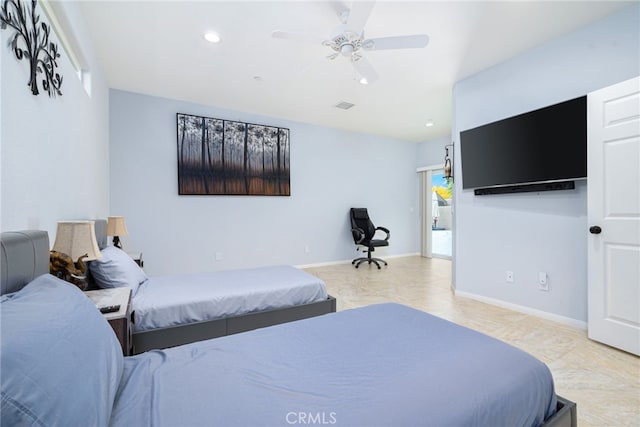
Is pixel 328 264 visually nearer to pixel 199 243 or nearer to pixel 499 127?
pixel 199 243

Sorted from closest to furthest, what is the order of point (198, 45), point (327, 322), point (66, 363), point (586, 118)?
1. point (66, 363)
2. point (327, 322)
3. point (586, 118)
4. point (198, 45)

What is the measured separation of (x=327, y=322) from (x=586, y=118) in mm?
2804

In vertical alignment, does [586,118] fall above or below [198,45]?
below

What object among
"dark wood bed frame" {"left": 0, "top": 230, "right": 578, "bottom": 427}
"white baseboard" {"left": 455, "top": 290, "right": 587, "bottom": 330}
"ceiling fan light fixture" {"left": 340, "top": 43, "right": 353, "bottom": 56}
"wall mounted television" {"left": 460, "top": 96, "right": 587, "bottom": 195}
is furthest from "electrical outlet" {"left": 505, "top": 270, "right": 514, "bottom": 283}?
"ceiling fan light fixture" {"left": 340, "top": 43, "right": 353, "bottom": 56}

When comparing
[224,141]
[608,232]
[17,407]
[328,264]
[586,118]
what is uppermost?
[224,141]

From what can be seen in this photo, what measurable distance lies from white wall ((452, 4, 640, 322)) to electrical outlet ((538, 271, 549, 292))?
36 mm

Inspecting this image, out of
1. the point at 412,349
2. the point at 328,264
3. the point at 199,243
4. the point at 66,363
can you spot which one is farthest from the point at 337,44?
the point at 328,264

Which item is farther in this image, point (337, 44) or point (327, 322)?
point (337, 44)

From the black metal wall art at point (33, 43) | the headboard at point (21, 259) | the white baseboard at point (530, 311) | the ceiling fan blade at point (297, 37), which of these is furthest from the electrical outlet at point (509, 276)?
the black metal wall art at point (33, 43)

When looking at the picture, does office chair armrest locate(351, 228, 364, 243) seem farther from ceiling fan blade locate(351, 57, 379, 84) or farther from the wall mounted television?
ceiling fan blade locate(351, 57, 379, 84)

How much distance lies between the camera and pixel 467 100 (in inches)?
140

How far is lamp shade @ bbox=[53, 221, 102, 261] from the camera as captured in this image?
1501 mm

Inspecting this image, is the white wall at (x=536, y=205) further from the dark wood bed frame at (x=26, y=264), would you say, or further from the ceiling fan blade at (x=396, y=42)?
the dark wood bed frame at (x=26, y=264)

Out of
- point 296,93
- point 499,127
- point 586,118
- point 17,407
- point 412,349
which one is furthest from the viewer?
point 296,93
